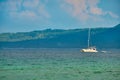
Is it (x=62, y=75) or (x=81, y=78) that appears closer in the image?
(x=81, y=78)

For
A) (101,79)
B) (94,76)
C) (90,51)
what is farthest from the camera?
(90,51)

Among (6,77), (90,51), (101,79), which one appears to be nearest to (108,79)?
(101,79)

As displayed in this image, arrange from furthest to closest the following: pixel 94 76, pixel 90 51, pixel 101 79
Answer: pixel 90 51, pixel 94 76, pixel 101 79

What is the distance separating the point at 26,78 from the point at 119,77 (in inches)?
311

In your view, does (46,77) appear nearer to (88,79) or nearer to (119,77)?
(88,79)

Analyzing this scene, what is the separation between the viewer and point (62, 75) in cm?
3678

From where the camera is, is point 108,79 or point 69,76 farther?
point 69,76

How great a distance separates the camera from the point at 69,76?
36.1 m

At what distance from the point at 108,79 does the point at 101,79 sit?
0.57 m

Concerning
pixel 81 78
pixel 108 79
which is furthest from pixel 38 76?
pixel 108 79

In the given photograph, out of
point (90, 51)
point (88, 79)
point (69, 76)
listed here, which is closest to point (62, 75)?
point (69, 76)

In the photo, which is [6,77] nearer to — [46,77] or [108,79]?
[46,77]

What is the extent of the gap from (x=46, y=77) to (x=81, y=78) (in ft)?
10.1

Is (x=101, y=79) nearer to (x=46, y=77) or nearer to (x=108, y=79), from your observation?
(x=108, y=79)
